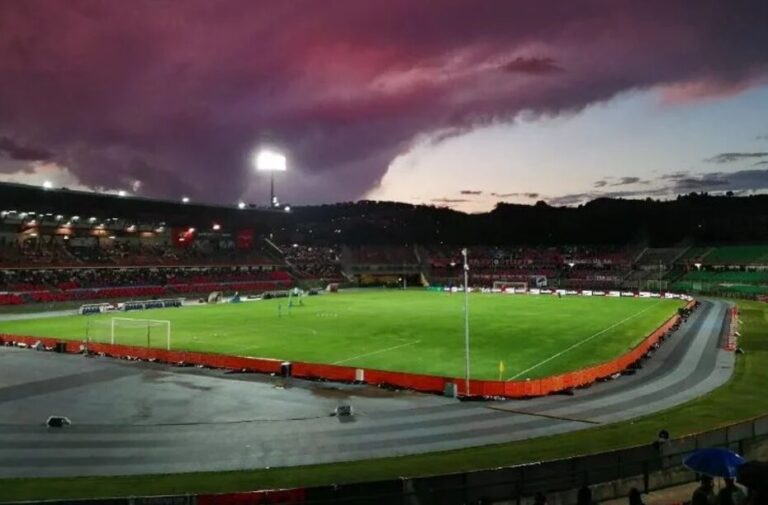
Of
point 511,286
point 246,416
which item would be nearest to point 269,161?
point 511,286

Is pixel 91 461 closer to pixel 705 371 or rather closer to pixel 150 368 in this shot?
pixel 150 368

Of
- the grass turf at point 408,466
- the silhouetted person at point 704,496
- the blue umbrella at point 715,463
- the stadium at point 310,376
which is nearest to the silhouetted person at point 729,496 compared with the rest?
the silhouetted person at point 704,496

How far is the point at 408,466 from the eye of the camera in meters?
19.4

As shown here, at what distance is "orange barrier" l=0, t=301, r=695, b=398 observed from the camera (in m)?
28.2

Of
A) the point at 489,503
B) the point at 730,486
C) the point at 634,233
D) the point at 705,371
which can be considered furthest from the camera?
the point at 634,233

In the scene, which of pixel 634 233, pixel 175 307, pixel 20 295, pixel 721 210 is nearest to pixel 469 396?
pixel 175 307

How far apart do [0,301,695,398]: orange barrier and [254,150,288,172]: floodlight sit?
2046 inches

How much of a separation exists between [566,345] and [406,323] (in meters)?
17.1

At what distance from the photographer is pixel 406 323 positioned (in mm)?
58094

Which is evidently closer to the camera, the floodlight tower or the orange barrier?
the orange barrier

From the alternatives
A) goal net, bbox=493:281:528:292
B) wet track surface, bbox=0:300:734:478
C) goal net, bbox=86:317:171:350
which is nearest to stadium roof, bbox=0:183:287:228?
goal net, bbox=86:317:171:350

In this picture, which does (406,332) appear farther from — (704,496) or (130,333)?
(704,496)

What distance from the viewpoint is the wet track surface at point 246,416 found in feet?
68.3

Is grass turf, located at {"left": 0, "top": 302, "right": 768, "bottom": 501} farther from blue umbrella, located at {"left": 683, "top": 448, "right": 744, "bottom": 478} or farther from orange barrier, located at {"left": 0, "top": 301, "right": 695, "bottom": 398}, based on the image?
blue umbrella, located at {"left": 683, "top": 448, "right": 744, "bottom": 478}
